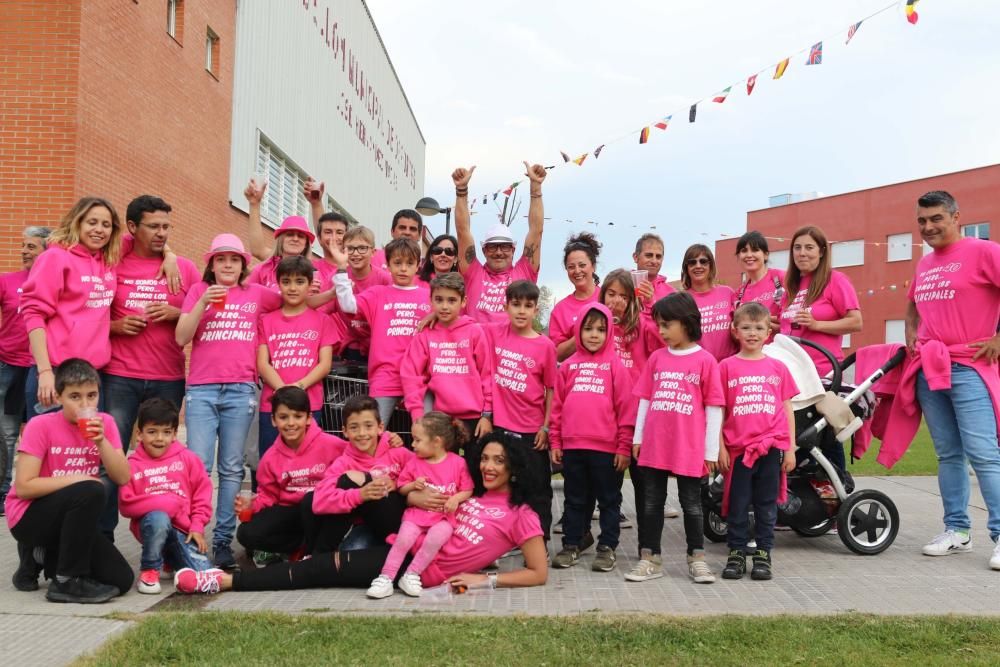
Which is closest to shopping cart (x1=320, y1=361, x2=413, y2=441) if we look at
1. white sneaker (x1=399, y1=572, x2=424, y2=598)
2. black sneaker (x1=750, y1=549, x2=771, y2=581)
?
white sneaker (x1=399, y1=572, x2=424, y2=598)

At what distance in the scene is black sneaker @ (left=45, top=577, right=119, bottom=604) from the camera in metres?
4.23

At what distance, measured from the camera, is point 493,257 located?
608cm

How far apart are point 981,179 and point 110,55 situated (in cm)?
3416

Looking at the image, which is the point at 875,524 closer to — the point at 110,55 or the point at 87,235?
the point at 87,235

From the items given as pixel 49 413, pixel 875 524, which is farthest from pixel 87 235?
pixel 875 524

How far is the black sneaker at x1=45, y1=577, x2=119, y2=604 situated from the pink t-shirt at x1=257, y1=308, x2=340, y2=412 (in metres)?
1.45

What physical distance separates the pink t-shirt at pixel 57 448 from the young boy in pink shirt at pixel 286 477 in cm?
90

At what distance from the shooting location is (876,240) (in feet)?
124

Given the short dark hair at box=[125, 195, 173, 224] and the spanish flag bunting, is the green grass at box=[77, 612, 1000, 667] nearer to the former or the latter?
the short dark hair at box=[125, 195, 173, 224]

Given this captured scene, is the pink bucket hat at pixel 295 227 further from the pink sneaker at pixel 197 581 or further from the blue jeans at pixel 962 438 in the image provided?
the blue jeans at pixel 962 438

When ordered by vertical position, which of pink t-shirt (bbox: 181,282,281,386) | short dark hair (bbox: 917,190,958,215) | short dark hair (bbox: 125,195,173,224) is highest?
short dark hair (bbox: 917,190,958,215)

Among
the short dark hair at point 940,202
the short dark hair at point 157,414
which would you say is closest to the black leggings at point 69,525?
the short dark hair at point 157,414

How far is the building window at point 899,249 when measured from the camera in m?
36.8

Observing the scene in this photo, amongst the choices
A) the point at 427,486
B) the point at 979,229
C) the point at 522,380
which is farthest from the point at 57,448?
the point at 979,229
